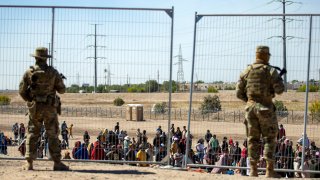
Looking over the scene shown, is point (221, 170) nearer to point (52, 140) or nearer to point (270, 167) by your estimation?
point (270, 167)

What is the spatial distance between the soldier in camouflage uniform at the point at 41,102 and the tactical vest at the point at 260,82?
3.52m

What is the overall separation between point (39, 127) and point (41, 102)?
499 millimetres

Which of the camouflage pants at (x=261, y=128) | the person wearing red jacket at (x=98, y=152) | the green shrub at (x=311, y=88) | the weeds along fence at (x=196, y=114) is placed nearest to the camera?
the camouflage pants at (x=261, y=128)

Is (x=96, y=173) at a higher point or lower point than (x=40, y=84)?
lower

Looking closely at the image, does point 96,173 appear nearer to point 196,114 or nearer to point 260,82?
point 260,82

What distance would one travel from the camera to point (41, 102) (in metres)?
9.80

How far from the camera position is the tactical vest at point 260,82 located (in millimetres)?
9492

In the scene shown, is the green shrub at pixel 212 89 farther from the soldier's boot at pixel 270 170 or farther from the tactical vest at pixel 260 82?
the soldier's boot at pixel 270 170

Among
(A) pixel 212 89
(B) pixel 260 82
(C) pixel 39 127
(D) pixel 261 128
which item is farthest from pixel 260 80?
(C) pixel 39 127

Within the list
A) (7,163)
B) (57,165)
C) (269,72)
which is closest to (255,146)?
(269,72)

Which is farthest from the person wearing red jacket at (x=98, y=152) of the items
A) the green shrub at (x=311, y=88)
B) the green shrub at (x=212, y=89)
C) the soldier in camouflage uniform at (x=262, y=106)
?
the green shrub at (x=311, y=88)

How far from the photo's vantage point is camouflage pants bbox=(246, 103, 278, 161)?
945 cm

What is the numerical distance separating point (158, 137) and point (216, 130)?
1882mm

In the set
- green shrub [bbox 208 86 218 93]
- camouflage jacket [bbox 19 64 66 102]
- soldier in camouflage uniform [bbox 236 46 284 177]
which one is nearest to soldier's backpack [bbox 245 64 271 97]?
soldier in camouflage uniform [bbox 236 46 284 177]
